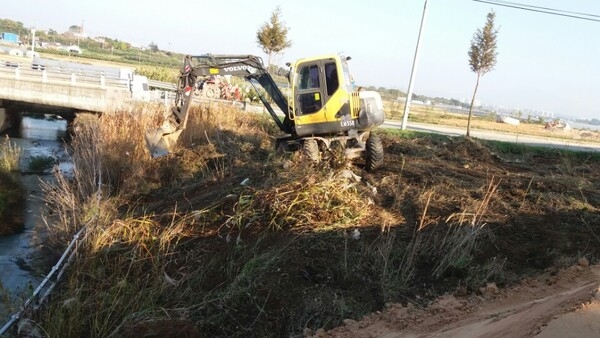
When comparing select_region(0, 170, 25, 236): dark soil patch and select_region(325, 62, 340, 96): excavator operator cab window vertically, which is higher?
select_region(325, 62, 340, 96): excavator operator cab window

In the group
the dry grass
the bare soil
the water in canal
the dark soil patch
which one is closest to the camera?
the bare soil

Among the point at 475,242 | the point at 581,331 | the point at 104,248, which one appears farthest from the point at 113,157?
the point at 581,331

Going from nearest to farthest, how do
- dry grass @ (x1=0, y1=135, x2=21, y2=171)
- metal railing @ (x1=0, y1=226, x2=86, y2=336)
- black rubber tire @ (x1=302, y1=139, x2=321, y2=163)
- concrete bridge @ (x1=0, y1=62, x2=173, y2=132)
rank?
metal railing @ (x1=0, y1=226, x2=86, y2=336) → black rubber tire @ (x1=302, y1=139, x2=321, y2=163) → dry grass @ (x1=0, y1=135, x2=21, y2=171) → concrete bridge @ (x1=0, y1=62, x2=173, y2=132)

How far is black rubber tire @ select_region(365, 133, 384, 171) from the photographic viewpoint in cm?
1295

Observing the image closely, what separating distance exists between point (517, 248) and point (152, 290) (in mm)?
5360

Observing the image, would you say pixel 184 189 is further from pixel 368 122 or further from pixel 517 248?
pixel 517 248

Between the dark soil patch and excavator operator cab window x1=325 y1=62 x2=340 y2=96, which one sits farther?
excavator operator cab window x1=325 y1=62 x2=340 y2=96

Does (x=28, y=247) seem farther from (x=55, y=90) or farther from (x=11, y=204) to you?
(x=55, y=90)

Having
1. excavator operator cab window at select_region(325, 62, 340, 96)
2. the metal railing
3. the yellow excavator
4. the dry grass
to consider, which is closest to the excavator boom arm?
the yellow excavator

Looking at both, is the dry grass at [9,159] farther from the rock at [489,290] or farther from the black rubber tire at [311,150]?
the rock at [489,290]

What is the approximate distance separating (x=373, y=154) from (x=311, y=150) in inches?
63.6

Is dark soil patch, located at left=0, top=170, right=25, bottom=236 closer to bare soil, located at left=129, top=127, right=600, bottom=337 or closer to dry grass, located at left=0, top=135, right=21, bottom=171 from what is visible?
dry grass, located at left=0, top=135, right=21, bottom=171

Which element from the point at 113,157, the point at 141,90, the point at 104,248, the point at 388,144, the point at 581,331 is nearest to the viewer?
the point at 581,331

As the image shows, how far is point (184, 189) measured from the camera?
12.8 metres
